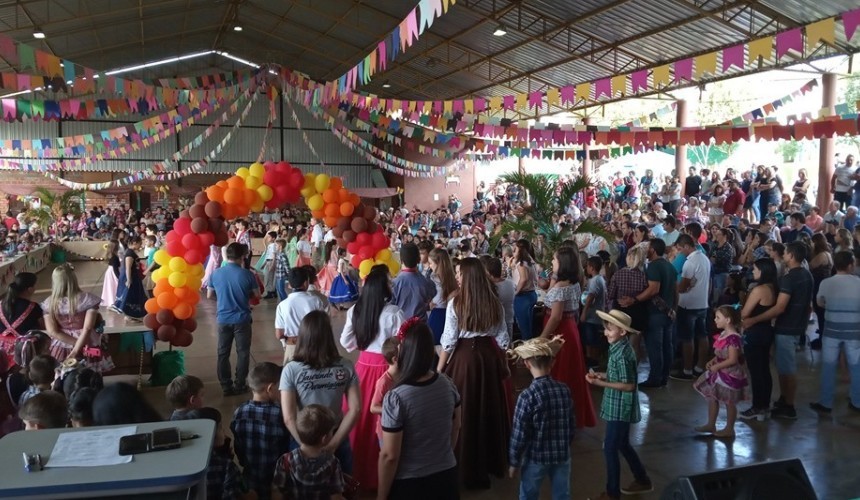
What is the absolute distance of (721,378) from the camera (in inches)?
186

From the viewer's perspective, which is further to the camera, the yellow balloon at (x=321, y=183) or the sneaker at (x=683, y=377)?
the yellow balloon at (x=321, y=183)

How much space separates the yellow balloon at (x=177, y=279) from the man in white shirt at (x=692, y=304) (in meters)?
4.94

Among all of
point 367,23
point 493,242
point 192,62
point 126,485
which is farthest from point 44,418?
point 192,62

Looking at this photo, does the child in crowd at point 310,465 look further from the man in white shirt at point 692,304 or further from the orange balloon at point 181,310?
the man in white shirt at point 692,304

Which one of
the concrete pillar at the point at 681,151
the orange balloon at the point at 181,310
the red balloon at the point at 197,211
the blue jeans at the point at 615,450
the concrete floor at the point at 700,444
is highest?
the concrete pillar at the point at 681,151

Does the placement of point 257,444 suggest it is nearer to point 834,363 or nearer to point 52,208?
point 834,363

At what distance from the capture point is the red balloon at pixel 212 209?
6391 millimetres

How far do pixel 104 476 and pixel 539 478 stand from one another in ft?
7.52

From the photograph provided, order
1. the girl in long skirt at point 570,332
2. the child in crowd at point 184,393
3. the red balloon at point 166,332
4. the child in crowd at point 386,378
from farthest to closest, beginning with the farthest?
the red balloon at point 166,332 < the girl in long skirt at point 570,332 < the child in crowd at point 386,378 < the child in crowd at point 184,393

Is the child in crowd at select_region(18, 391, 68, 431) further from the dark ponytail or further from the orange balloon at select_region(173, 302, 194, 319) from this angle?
the orange balloon at select_region(173, 302, 194, 319)

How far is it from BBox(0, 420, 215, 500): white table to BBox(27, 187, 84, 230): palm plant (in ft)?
71.4

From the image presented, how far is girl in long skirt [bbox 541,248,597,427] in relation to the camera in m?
5.06

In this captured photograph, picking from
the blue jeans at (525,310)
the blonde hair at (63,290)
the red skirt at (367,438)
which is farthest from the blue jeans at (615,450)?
the blonde hair at (63,290)

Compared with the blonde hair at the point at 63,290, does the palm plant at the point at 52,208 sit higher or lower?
higher
